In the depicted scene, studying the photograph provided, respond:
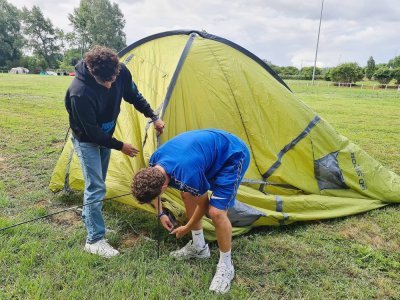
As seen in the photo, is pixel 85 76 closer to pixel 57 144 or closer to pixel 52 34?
pixel 57 144

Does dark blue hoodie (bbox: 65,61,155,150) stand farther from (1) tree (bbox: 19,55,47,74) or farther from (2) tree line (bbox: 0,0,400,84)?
(1) tree (bbox: 19,55,47,74)

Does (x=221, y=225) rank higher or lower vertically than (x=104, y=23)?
lower

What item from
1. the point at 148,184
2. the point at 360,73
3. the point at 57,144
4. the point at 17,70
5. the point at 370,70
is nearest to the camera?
the point at 148,184

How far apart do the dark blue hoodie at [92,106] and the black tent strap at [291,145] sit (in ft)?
5.70

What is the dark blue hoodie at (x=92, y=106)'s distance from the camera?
269cm

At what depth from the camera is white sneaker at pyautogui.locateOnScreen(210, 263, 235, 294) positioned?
2.63m

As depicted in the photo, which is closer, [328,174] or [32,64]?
[328,174]

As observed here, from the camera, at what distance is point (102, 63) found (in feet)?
8.44

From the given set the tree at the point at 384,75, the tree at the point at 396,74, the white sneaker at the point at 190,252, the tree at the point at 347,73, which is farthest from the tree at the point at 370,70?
the white sneaker at the point at 190,252

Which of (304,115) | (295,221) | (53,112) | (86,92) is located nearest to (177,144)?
(86,92)

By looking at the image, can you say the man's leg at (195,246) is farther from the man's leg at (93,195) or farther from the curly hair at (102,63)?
the curly hair at (102,63)

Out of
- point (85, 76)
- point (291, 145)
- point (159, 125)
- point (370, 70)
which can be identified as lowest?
point (291, 145)

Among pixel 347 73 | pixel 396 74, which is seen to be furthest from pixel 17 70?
pixel 396 74

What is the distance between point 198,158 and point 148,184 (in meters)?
0.39
